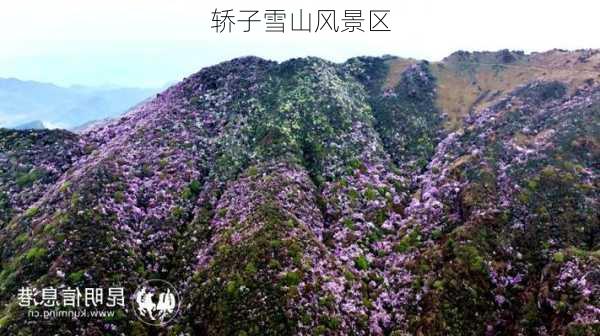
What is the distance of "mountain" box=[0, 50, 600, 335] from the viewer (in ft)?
126

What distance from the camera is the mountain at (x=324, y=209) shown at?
3831 centimetres

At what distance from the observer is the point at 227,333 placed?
36094mm

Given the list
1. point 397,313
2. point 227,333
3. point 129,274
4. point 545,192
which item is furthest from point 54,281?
point 545,192

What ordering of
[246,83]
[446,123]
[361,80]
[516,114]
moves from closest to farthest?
[516,114] → [446,123] → [246,83] → [361,80]

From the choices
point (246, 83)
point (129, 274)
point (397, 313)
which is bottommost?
point (397, 313)

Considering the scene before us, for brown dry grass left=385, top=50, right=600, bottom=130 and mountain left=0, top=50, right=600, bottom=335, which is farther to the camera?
brown dry grass left=385, top=50, right=600, bottom=130

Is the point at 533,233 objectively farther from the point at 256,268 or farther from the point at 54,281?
the point at 54,281

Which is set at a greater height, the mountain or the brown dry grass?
the brown dry grass

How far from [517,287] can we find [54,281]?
136 ft

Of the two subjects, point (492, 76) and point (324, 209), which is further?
point (492, 76)

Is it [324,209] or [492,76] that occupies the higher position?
[492,76]

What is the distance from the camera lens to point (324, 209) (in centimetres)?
5375

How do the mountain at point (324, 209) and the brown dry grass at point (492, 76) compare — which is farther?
the brown dry grass at point (492, 76)

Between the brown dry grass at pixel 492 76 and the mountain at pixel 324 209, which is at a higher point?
the brown dry grass at pixel 492 76
